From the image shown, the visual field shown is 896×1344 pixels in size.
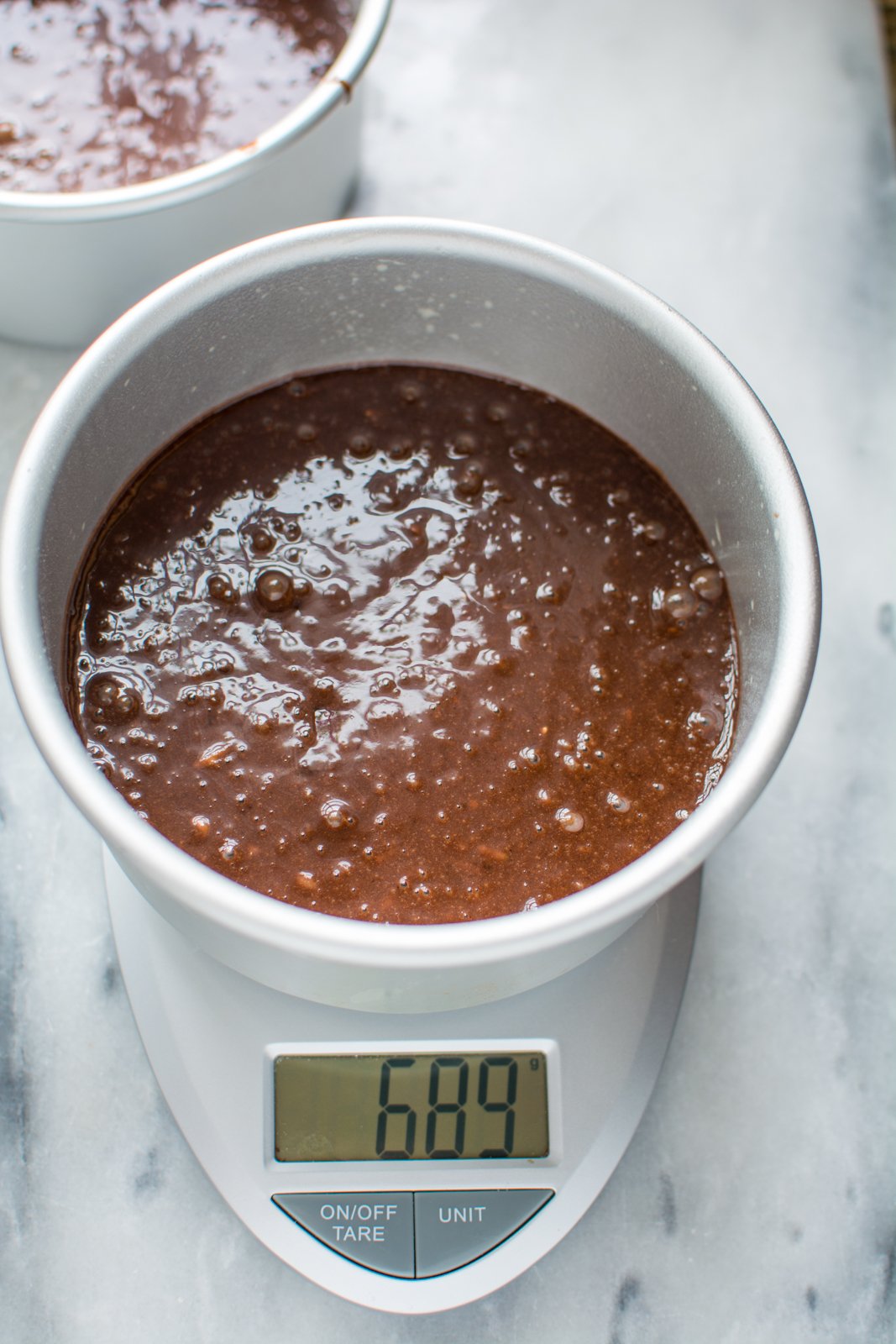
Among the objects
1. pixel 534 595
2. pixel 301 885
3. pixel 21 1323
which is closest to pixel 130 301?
pixel 534 595

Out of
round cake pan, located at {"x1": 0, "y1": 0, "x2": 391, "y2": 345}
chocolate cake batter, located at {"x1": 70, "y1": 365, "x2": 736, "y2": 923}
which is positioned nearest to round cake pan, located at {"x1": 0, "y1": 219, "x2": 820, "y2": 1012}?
chocolate cake batter, located at {"x1": 70, "y1": 365, "x2": 736, "y2": 923}

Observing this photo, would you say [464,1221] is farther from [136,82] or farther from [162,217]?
[136,82]

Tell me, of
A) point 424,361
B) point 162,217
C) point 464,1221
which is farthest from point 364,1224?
point 162,217

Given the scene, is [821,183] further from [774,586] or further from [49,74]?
[49,74]

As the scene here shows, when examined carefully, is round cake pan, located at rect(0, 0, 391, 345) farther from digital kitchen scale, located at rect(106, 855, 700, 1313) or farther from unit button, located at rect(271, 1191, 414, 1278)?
unit button, located at rect(271, 1191, 414, 1278)

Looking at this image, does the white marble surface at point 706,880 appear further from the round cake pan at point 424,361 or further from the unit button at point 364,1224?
the round cake pan at point 424,361
